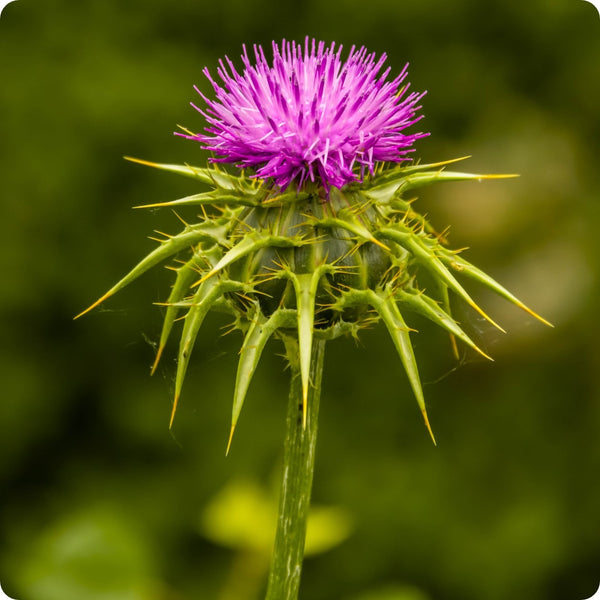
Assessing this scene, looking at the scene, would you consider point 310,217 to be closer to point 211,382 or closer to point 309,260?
A: point 309,260

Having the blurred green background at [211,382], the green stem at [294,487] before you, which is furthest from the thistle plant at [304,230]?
the blurred green background at [211,382]

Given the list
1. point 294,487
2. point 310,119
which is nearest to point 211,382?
point 294,487

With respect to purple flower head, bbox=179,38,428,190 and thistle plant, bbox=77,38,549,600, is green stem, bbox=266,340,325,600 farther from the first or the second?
purple flower head, bbox=179,38,428,190

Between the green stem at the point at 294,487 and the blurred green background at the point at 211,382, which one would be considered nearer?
the green stem at the point at 294,487

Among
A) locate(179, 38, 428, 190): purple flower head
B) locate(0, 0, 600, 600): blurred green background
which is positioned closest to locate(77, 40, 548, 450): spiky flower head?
locate(179, 38, 428, 190): purple flower head

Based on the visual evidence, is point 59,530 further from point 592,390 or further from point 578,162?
Answer: point 578,162

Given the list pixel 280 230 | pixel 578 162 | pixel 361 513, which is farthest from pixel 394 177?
pixel 578 162

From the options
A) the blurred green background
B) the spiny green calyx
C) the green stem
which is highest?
the spiny green calyx

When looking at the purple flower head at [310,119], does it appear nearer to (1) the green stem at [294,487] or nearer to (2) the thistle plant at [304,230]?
(2) the thistle plant at [304,230]
